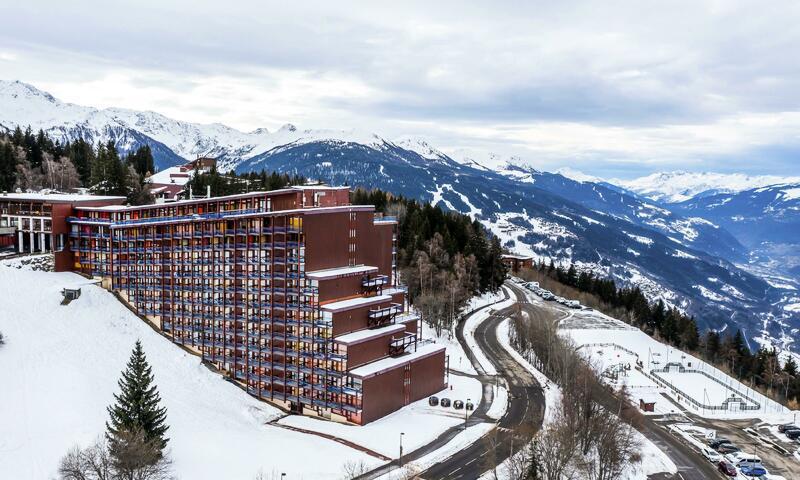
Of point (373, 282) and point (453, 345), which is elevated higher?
point (373, 282)

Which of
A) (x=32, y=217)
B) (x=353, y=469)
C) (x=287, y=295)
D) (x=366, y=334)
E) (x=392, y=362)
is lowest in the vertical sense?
(x=353, y=469)

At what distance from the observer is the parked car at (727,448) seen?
2837 inches

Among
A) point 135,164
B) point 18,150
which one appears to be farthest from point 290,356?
point 135,164

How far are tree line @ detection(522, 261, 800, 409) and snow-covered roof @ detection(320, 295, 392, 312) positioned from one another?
7599 cm

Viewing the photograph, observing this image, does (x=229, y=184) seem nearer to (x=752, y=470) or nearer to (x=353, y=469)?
(x=353, y=469)

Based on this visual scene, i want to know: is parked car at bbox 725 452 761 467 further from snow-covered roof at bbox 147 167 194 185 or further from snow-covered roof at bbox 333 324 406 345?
snow-covered roof at bbox 147 167 194 185

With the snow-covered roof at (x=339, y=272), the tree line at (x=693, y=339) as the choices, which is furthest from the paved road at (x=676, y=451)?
the tree line at (x=693, y=339)

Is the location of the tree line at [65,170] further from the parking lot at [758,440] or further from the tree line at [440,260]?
the parking lot at [758,440]

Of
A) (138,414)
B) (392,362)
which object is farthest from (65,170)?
(392,362)

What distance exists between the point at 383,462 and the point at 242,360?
31536mm

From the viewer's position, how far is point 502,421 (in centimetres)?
7669

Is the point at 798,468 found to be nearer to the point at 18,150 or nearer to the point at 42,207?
the point at 42,207

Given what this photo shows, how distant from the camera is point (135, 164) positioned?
18425 cm

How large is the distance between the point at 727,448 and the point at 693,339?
86.6m
